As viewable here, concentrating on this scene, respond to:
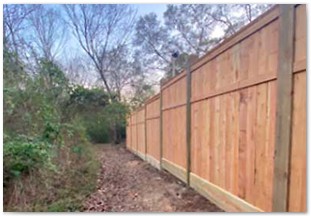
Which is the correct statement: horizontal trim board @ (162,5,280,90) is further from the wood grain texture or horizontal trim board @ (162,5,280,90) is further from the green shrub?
the green shrub

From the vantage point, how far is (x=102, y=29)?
1.73m

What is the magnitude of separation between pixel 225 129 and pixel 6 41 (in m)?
1.35

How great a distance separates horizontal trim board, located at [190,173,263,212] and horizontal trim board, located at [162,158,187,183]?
0.65ft

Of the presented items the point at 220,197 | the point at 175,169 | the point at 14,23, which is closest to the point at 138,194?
the point at 220,197

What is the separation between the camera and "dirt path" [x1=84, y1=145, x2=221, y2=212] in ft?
5.82

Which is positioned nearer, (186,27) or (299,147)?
(299,147)

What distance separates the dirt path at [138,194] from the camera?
1.78 metres

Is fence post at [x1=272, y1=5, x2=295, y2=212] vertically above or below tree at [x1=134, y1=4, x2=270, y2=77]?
below

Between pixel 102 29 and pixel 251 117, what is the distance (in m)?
0.91

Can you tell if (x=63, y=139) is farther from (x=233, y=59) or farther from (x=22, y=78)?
(x=233, y=59)

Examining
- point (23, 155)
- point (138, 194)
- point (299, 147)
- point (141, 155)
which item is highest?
point (299, 147)

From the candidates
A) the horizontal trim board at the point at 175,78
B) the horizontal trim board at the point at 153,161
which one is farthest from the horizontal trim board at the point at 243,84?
the horizontal trim board at the point at 153,161

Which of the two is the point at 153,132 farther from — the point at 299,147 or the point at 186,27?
the point at 299,147

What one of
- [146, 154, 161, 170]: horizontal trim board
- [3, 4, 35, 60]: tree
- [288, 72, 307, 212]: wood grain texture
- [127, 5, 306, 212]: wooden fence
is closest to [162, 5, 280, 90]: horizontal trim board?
[127, 5, 306, 212]: wooden fence
